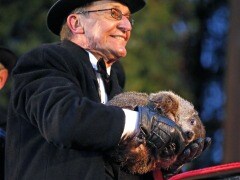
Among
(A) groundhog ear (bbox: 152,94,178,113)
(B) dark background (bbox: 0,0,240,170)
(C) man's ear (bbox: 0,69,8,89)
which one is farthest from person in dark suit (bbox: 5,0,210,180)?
(B) dark background (bbox: 0,0,240,170)

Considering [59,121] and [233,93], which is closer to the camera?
[59,121]

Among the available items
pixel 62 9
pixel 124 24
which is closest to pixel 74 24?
pixel 62 9

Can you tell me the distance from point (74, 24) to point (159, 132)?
3.12ft

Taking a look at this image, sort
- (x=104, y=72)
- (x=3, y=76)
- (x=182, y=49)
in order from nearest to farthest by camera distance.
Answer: (x=104, y=72)
(x=3, y=76)
(x=182, y=49)

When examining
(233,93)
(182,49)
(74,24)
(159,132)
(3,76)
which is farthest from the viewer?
(182,49)

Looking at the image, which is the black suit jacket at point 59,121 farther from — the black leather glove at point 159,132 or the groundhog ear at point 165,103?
the groundhog ear at point 165,103

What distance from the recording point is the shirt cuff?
185 inches

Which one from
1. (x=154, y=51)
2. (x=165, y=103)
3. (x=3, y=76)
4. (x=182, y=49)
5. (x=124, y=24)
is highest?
(x=124, y=24)

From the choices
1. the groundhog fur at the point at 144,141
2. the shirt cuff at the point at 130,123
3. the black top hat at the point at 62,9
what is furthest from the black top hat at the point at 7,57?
the shirt cuff at the point at 130,123

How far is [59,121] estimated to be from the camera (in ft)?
14.9

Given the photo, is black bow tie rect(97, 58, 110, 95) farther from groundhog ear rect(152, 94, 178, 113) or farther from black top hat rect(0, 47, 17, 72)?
black top hat rect(0, 47, 17, 72)

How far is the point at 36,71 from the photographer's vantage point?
190 inches

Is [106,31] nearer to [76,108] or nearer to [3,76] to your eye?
[76,108]

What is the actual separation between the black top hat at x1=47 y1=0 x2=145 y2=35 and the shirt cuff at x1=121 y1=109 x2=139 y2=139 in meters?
0.84
